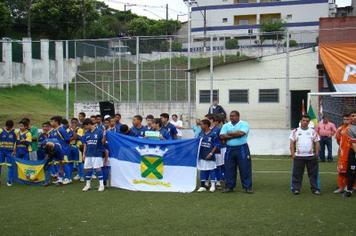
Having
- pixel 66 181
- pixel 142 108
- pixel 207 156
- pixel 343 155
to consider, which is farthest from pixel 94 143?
pixel 142 108

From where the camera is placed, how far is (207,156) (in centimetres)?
1248

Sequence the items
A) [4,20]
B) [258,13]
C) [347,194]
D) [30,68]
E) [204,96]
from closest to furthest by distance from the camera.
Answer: [347,194] < [204,96] < [30,68] < [4,20] < [258,13]

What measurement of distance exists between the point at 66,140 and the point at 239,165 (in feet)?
15.5

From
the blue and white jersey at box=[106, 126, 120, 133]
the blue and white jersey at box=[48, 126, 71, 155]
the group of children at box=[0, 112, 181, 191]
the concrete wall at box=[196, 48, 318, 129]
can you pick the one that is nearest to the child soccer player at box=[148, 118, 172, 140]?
the group of children at box=[0, 112, 181, 191]

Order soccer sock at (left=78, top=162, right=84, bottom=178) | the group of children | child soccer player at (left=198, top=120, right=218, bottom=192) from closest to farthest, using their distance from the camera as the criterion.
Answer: child soccer player at (left=198, top=120, right=218, bottom=192) → the group of children → soccer sock at (left=78, top=162, right=84, bottom=178)

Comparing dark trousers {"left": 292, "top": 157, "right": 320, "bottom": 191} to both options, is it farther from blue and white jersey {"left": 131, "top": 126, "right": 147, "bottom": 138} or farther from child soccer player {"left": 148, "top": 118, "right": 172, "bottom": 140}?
blue and white jersey {"left": 131, "top": 126, "right": 147, "bottom": 138}

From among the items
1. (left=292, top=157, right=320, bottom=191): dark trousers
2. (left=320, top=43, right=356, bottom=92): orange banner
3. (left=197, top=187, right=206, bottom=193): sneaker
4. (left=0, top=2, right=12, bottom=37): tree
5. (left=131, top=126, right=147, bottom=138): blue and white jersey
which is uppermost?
(left=0, top=2, right=12, bottom=37): tree

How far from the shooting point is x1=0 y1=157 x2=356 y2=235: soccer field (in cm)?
838

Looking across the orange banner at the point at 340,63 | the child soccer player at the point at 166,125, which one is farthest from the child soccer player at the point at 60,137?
the orange banner at the point at 340,63

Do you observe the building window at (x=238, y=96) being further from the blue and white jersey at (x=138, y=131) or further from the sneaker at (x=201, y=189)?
the sneaker at (x=201, y=189)

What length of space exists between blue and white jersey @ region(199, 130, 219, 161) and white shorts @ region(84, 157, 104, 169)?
240cm

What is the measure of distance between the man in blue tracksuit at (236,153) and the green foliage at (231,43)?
16888 millimetres

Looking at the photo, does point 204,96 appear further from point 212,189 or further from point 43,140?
point 212,189

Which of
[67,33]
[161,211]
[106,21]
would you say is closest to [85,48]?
[161,211]
